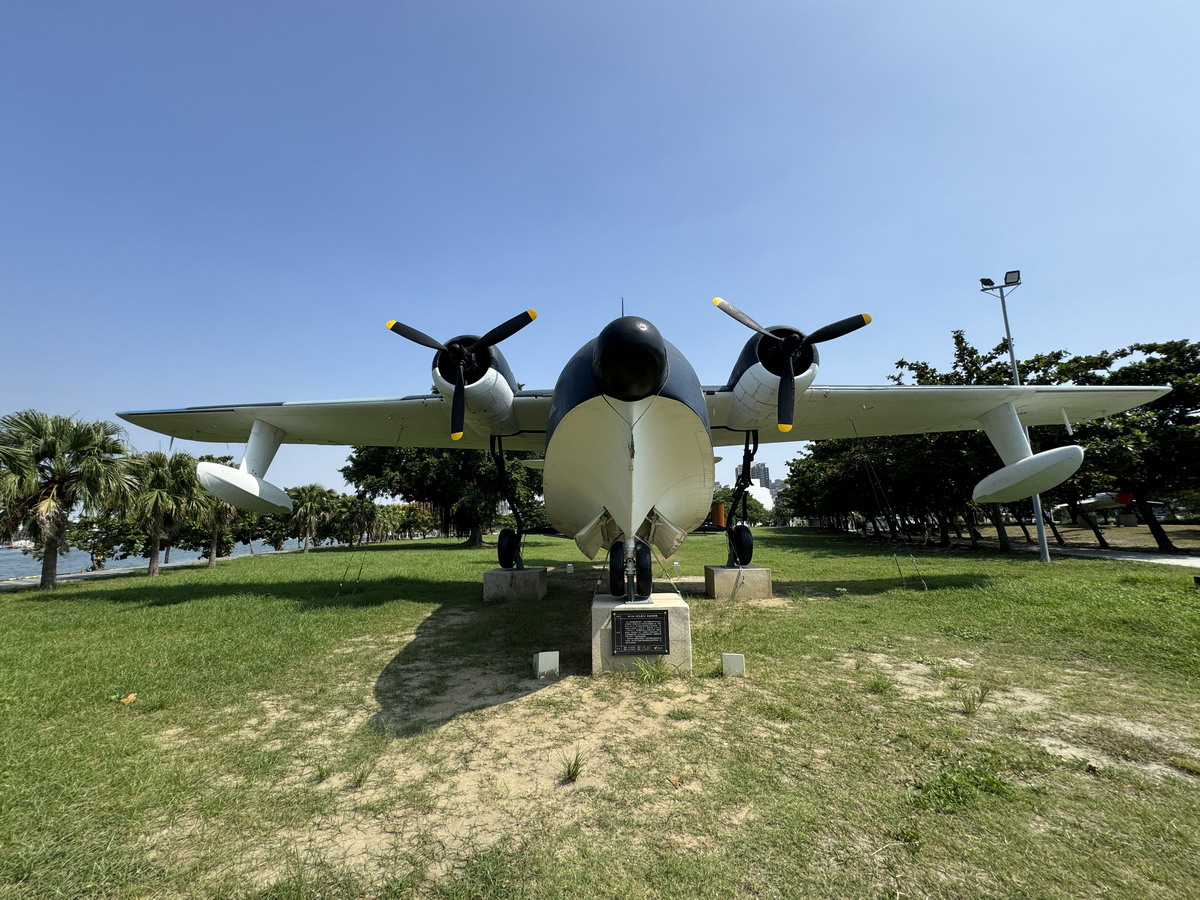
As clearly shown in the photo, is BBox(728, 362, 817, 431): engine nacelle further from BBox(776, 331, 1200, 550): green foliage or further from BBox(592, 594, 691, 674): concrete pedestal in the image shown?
BBox(776, 331, 1200, 550): green foliage

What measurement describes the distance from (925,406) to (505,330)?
959 centimetres

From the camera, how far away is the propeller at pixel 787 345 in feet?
24.1

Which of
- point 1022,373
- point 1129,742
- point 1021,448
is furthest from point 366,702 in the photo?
point 1022,373

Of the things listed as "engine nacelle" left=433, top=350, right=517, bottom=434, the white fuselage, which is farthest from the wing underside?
the white fuselage

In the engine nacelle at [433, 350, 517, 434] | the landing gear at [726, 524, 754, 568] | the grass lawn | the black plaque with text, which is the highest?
the engine nacelle at [433, 350, 517, 434]

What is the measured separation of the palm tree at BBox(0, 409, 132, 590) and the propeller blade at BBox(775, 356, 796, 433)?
1719cm

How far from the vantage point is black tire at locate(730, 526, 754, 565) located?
10633 millimetres

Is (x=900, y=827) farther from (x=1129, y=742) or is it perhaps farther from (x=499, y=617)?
(x=499, y=617)

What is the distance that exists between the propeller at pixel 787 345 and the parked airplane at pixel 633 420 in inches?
0.8

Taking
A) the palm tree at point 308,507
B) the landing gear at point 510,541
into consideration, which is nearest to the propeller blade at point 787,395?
the landing gear at point 510,541

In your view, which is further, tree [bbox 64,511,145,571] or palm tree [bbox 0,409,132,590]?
tree [bbox 64,511,145,571]

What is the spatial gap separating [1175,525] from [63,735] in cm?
5834

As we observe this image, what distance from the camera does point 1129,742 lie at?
11.9 ft

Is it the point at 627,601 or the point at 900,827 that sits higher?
the point at 627,601
